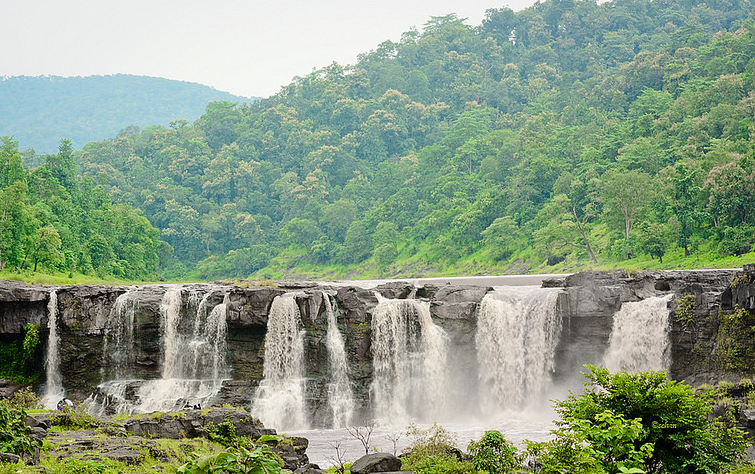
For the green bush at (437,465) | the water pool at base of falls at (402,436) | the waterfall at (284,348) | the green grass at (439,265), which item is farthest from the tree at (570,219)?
the green bush at (437,465)

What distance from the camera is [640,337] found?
87.7ft

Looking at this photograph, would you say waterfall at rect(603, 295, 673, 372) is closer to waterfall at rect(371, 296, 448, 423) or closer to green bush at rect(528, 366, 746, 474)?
waterfall at rect(371, 296, 448, 423)

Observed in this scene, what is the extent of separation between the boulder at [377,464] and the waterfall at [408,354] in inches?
429

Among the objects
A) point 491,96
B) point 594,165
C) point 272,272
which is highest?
point 491,96

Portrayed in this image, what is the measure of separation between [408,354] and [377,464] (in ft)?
38.2

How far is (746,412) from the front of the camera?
18.8 meters

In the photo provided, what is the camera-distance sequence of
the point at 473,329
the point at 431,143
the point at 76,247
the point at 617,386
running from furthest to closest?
the point at 431,143, the point at 76,247, the point at 473,329, the point at 617,386

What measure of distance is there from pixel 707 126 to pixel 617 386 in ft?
154

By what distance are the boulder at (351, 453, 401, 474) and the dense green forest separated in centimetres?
2998

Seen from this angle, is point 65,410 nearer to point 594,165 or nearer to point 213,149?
point 594,165


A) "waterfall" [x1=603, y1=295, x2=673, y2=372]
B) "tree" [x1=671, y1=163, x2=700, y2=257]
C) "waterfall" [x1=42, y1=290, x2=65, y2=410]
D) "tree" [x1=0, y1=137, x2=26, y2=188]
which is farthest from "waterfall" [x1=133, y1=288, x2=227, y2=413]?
"tree" [x1=671, y1=163, x2=700, y2=257]

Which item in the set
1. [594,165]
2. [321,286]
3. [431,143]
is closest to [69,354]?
[321,286]

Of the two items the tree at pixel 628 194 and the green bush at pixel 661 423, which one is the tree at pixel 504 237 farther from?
the green bush at pixel 661 423

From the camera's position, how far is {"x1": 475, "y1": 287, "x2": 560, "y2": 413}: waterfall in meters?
28.2
